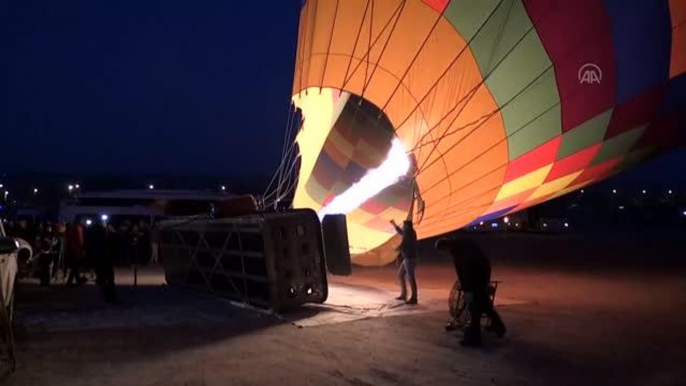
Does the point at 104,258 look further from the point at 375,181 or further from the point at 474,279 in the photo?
the point at 474,279

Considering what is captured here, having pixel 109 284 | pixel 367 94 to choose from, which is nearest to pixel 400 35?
pixel 367 94

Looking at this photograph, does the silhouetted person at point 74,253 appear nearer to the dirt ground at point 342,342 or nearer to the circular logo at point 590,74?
the dirt ground at point 342,342

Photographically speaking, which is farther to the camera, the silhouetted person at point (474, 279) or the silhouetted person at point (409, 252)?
the silhouetted person at point (409, 252)

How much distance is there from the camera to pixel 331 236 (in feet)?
27.0

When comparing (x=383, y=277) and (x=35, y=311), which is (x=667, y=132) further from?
(x=35, y=311)

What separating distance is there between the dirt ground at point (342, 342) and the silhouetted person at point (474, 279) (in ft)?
0.82

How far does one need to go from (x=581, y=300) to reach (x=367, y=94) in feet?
12.7

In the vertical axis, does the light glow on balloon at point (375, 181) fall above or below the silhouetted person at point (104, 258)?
above

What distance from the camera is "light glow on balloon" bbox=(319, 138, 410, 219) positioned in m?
9.30

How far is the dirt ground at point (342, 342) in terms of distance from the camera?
5016 millimetres

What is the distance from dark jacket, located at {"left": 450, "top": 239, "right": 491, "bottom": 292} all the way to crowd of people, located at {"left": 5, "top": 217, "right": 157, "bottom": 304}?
4.31 metres

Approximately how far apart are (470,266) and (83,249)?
7.28 meters

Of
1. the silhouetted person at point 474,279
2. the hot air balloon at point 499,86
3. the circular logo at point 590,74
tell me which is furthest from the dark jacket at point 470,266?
the circular logo at point 590,74

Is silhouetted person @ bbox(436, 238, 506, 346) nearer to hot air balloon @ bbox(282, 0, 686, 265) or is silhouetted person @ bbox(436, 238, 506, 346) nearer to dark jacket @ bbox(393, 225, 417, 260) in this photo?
dark jacket @ bbox(393, 225, 417, 260)
